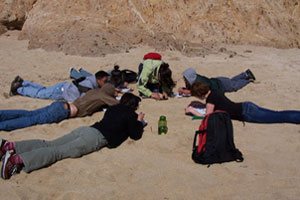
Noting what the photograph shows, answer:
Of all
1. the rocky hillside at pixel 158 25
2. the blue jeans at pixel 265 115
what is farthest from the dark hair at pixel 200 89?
the rocky hillside at pixel 158 25

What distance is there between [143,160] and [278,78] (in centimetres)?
481

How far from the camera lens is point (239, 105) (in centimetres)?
468

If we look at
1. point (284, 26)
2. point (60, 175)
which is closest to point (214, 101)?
point (60, 175)

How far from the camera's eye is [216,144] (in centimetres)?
347

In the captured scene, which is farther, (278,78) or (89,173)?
(278,78)

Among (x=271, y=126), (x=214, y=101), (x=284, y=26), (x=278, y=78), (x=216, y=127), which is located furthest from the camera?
(x=284, y=26)

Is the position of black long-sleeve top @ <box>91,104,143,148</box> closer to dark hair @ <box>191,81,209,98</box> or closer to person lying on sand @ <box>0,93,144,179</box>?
person lying on sand @ <box>0,93,144,179</box>

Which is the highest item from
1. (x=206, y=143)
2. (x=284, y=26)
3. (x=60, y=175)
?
(x=284, y=26)

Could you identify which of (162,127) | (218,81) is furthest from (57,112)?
(218,81)

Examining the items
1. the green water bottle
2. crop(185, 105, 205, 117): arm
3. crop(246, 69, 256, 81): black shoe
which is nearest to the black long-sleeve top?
the green water bottle

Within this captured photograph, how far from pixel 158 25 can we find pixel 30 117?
667cm

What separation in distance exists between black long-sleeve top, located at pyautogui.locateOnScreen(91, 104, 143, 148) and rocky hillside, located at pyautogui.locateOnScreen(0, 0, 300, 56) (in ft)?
16.3

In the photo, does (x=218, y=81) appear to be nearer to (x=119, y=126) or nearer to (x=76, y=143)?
(x=119, y=126)

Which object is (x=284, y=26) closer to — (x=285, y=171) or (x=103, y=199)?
(x=285, y=171)
